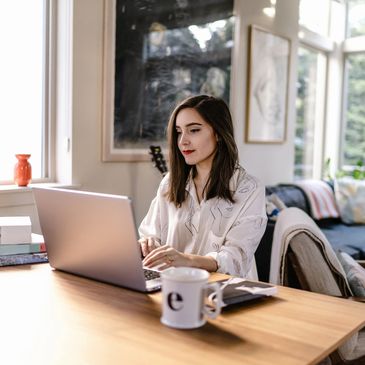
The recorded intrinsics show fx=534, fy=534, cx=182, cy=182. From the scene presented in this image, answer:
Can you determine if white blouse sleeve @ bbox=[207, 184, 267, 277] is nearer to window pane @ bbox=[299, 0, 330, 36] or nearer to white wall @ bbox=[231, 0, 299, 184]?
white wall @ bbox=[231, 0, 299, 184]

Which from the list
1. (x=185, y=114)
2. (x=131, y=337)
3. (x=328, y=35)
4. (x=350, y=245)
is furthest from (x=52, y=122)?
(x=328, y=35)

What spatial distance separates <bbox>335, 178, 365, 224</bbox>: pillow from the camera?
4.87 meters

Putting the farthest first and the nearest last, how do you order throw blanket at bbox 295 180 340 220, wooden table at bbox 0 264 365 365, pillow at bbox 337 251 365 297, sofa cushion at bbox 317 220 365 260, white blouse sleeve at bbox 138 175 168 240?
throw blanket at bbox 295 180 340 220 → sofa cushion at bbox 317 220 365 260 → pillow at bbox 337 251 365 297 → white blouse sleeve at bbox 138 175 168 240 → wooden table at bbox 0 264 365 365

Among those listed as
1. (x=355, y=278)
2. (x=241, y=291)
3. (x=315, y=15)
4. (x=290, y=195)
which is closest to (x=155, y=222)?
(x=241, y=291)

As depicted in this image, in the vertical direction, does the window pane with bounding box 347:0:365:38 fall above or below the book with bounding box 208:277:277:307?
above

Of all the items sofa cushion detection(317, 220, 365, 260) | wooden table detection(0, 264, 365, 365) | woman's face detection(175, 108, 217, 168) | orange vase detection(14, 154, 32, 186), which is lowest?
sofa cushion detection(317, 220, 365, 260)

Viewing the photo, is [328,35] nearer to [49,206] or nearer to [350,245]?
[350,245]

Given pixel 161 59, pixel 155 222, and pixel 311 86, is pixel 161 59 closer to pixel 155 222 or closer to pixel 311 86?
pixel 155 222

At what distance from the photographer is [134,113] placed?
10.3 ft

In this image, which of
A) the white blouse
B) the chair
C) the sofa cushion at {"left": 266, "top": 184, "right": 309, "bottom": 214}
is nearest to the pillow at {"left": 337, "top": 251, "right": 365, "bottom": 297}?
the chair

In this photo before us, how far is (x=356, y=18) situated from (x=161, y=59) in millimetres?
3370

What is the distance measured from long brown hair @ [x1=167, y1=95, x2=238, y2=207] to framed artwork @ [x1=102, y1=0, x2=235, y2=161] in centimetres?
106

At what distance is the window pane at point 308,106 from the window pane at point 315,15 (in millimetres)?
242

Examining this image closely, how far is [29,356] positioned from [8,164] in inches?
74.7
